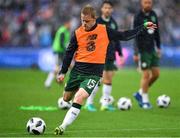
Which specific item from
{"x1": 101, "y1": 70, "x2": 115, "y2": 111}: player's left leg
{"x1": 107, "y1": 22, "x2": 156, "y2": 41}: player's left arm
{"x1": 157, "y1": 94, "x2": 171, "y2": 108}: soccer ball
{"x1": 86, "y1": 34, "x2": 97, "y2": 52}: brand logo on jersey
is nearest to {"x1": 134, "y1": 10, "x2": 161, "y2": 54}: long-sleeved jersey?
{"x1": 101, "y1": 70, "x2": 115, "y2": 111}: player's left leg

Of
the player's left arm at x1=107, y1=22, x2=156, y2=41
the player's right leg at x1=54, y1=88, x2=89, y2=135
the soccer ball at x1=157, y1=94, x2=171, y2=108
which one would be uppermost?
the player's left arm at x1=107, y1=22, x2=156, y2=41

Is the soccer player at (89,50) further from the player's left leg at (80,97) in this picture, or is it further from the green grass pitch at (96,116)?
the green grass pitch at (96,116)

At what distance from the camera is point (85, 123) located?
14461 millimetres

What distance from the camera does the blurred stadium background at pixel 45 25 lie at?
34.9 meters

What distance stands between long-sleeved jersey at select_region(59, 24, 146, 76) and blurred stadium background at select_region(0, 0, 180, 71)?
21.0 metres

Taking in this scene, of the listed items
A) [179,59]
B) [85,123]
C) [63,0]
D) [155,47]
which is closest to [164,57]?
[179,59]

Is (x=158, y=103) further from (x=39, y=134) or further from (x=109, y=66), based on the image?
(x=39, y=134)

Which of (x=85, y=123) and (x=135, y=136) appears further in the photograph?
(x=85, y=123)

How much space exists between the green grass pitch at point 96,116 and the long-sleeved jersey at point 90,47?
4.21 feet

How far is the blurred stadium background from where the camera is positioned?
34.9 meters

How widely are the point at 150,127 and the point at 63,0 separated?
2486 cm

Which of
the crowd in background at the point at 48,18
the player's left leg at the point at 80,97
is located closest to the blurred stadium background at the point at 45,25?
the crowd in background at the point at 48,18

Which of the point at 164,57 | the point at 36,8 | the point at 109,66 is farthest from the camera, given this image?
the point at 36,8

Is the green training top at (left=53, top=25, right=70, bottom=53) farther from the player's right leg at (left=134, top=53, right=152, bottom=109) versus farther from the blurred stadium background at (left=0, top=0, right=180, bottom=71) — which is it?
the blurred stadium background at (left=0, top=0, right=180, bottom=71)
